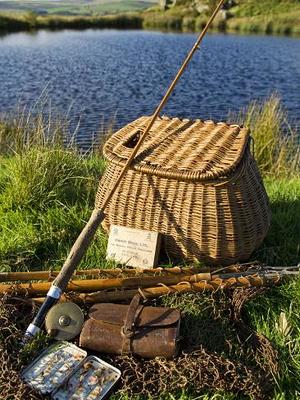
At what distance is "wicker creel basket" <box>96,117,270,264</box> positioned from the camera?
10.5ft

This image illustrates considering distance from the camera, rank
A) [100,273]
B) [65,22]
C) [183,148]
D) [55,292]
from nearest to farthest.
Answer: [55,292] < [100,273] < [183,148] < [65,22]

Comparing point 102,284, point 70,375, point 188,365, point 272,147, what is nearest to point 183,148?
point 102,284

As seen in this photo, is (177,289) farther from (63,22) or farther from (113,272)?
(63,22)

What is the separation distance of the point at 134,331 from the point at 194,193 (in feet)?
3.21

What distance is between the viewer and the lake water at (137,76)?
494 inches

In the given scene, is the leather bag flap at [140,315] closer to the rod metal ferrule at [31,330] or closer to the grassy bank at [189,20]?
the rod metal ferrule at [31,330]

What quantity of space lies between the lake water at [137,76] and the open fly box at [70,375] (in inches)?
209

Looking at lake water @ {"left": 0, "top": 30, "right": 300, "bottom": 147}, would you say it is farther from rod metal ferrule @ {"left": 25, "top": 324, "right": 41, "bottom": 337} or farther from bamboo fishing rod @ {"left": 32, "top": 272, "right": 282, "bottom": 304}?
rod metal ferrule @ {"left": 25, "top": 324, "right": 41, "bottom": 337}

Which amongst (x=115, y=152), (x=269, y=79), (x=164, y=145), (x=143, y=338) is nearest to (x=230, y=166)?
(x=164, y=145)

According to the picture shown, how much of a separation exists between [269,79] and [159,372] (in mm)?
15463

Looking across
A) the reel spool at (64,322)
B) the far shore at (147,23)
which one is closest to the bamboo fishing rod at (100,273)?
the reel spool at (64,322)

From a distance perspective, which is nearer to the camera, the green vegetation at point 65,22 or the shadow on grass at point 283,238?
the shadow on grass at point 283,238

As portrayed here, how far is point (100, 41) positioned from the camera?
28453mm

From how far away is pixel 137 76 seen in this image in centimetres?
1728
